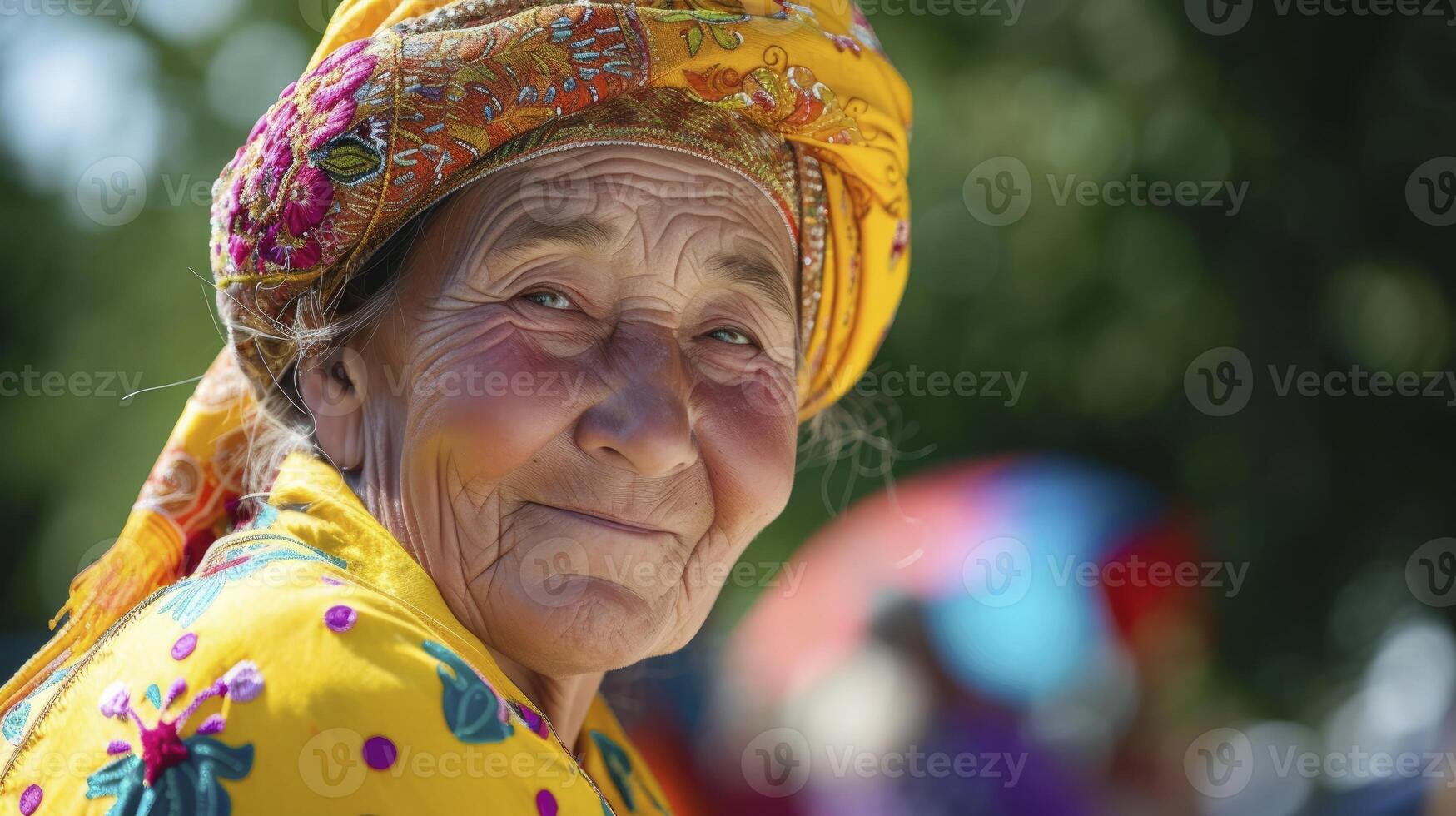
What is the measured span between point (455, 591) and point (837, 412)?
1.38 m

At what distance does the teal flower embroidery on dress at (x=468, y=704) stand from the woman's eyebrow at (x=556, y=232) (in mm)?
704

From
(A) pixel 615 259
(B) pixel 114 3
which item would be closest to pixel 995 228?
(B) pixel 114 3

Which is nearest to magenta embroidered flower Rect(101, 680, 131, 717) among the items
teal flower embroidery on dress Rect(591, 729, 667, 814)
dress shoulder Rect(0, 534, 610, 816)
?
dress shoulder Rect(0, 534, 610, 816)

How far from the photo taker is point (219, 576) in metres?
1.61

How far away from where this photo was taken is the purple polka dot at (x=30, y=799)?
5.07ft

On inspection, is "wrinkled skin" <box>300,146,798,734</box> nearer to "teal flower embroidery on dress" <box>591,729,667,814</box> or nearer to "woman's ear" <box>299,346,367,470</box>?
"woman's ear" <box>299,346,367,470</box>

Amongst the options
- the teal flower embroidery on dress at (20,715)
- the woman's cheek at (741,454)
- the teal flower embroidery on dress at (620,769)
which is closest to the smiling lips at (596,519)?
the woman's cheek at (741,454)

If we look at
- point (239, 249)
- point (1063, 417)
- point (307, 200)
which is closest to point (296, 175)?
point (307, 200)

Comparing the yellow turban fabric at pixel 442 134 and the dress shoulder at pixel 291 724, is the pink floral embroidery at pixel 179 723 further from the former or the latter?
the yellow turban fabric at pixel 442 134

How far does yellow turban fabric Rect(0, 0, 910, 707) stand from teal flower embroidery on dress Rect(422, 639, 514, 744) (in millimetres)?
720

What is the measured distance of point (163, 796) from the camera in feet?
4.63

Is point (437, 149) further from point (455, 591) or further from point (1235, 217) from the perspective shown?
point (1235, 217)

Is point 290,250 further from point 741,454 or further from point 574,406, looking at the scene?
point 741,454

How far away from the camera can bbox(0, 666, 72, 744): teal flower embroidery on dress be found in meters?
1.80
